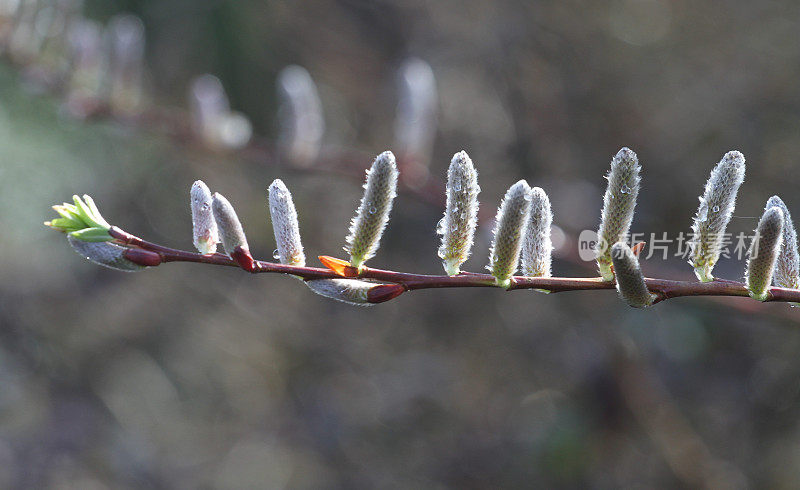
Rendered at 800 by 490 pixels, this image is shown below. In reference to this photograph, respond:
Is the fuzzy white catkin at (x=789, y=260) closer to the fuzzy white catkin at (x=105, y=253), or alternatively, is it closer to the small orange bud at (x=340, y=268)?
the small orange bud at (x=340, y=268)

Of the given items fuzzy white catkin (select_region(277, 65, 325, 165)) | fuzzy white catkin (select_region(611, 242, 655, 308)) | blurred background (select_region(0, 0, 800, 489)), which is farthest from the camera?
blurred background (select_region(0, 0, 800, 489))

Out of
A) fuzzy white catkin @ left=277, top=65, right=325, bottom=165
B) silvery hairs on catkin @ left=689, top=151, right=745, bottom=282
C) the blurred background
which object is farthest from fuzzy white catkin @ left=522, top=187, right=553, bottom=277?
fuzzy white catkin @ left=277, top=65, right=325, bottom=165

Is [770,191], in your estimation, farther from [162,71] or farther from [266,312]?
[162,71]

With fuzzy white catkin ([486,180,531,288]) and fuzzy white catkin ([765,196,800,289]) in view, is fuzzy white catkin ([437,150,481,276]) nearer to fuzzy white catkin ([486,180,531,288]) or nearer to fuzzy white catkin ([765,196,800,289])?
fuzzy white catkin ([486,180,531,288])

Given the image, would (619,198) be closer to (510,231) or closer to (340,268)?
→ (510,231)

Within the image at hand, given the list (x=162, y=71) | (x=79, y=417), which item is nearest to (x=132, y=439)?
(x=79, y=417)
